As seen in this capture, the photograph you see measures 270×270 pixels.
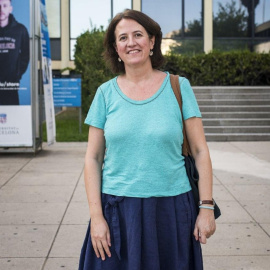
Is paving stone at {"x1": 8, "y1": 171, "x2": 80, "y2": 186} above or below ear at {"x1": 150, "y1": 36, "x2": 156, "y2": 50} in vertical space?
below

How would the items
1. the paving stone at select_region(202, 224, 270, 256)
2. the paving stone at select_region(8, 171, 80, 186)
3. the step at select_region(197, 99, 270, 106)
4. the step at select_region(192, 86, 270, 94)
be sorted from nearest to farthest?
the paving stone at select_region(202, 224, 270, 256)
the paving stone at select_region(8, 171, 80, 186)
the step at select_region(197, 99, 270, 106)
the step at select_region(192, 86, 270, 94)

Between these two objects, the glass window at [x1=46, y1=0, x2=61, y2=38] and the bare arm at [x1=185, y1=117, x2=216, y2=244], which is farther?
the glass window at [x1=46, y1=0, x2=61, y2=38]

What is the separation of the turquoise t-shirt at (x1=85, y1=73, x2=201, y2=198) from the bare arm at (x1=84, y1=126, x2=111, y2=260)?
0.07 meters

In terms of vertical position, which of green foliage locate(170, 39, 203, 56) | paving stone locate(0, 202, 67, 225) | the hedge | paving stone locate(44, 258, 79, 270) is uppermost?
green foliage locate(170, 39, 203, 56)

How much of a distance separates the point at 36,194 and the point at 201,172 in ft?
15.2

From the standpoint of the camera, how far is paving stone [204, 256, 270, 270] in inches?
167

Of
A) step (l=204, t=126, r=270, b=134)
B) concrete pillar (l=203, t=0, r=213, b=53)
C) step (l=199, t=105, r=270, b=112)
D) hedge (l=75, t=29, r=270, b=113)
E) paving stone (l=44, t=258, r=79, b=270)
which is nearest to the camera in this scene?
paving stone (l=44, t=258, r=79, b=270)

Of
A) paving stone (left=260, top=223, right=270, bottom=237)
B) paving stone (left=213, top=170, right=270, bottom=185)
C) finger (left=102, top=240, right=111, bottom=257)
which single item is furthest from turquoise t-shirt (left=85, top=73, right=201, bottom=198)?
paving stone (left=213, top=170, right=270, bottom=185)

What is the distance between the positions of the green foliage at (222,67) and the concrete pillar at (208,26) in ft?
23.3

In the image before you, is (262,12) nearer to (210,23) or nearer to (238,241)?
(210,23)

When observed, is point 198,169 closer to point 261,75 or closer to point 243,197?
point 243,197

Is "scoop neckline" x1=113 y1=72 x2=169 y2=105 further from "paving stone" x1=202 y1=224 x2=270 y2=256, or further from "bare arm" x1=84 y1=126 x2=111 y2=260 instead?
"paving stone" x1=202 y1=224 x2=270 y2=256

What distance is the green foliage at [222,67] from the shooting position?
676 inches

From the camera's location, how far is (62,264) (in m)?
4.30
